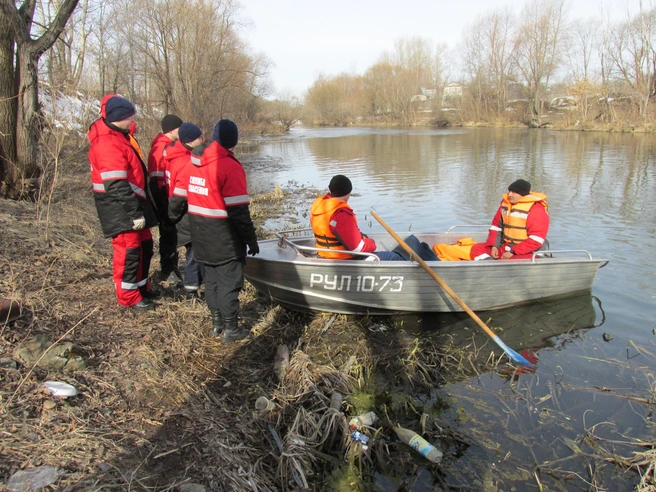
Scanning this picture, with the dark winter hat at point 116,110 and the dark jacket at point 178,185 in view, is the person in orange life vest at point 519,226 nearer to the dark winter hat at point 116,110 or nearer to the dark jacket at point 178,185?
the dark jacket at point 178,185

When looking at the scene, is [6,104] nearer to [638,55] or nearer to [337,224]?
[337,224]

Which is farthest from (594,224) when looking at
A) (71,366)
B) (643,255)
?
(71,366)

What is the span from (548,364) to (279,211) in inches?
300

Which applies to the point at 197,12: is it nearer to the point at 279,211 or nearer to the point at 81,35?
the point at 81,35

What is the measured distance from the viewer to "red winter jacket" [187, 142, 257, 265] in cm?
346

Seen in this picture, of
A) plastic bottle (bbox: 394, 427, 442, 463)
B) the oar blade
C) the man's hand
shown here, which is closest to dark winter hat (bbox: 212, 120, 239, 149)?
the man's hand

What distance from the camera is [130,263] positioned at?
12.9 feet

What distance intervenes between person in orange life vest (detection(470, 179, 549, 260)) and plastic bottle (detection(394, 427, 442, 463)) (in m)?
2.88

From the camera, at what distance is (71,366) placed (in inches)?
121

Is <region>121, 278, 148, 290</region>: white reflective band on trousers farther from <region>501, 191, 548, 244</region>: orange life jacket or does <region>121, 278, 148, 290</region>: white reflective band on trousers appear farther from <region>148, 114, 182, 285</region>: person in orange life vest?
<region>501, 191, 548, 244</region>: orange life jacket

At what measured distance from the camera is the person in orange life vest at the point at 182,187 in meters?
4.29

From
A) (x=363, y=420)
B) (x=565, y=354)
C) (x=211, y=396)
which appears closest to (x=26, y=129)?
(x=211, y=396)

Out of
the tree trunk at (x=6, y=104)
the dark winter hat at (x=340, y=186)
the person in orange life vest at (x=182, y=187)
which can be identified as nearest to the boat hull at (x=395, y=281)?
the person in orange life vest at (x=182, y=187)

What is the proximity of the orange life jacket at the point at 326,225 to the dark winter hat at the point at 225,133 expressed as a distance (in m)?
1.20
